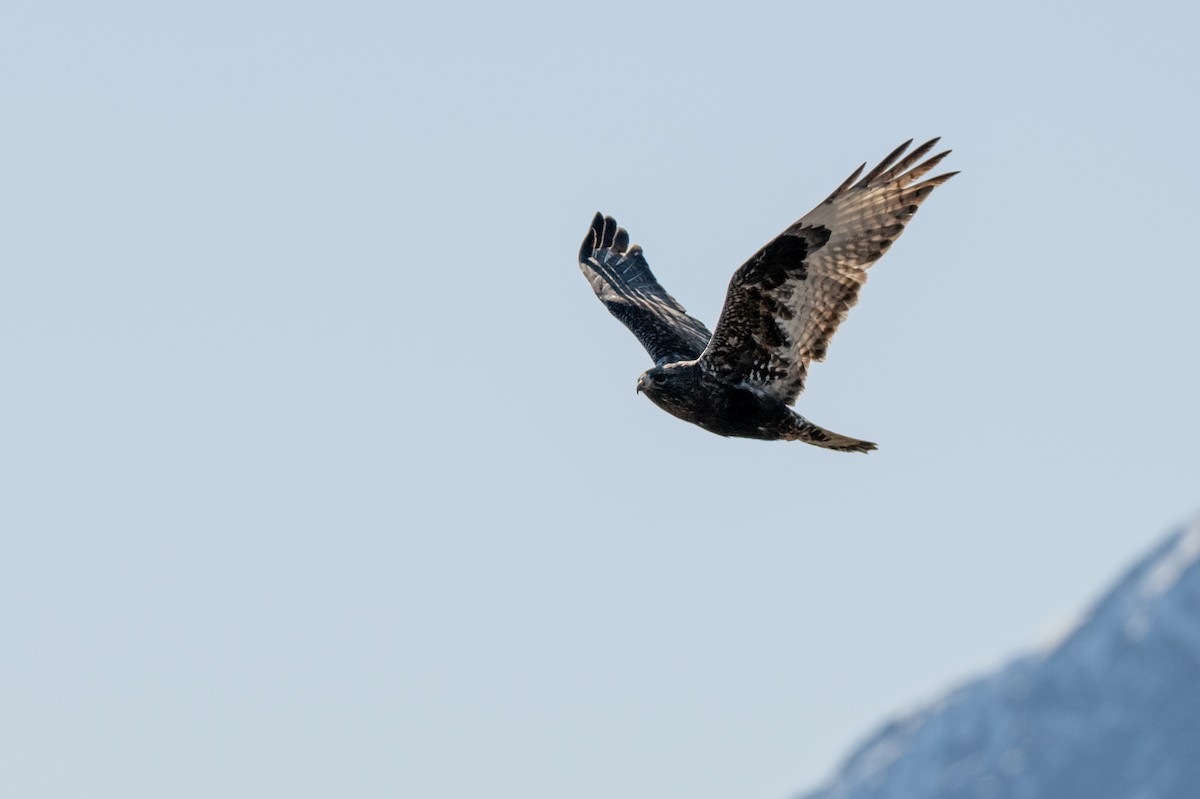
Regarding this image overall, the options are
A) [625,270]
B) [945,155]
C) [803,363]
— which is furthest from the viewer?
[625,270]

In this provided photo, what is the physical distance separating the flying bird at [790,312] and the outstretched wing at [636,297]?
1316 mm

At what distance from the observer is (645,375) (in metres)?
16.4

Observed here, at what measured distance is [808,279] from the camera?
15.6 meters

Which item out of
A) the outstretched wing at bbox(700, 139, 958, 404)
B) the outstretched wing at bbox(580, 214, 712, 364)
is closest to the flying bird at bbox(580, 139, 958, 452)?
the outstretched wing at bbox(700, 139, 958, 404)

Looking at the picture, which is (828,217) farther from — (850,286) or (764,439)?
(764,439)

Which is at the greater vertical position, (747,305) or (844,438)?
(747,305)

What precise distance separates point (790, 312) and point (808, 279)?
0.34 metres

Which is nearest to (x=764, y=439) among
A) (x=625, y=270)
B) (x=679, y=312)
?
(x=679, y=312)

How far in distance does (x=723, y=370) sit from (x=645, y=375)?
0.69 metres

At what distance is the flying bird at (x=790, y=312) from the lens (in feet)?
50.2

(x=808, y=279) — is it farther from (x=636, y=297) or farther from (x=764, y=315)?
(x=636, y=297)

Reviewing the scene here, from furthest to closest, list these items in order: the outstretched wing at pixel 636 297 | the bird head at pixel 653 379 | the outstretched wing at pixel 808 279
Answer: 1. the outstretched wing at pixel 636 297
2. the bird head at pixel 653 379
3. the outstretched wing at pixel 808 279

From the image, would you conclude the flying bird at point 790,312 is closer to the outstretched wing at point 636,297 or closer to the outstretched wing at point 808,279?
the outstretched wing at point 808,279

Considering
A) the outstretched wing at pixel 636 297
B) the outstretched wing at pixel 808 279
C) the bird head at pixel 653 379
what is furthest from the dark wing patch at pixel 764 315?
the outstretched wing at pixel 636 297
